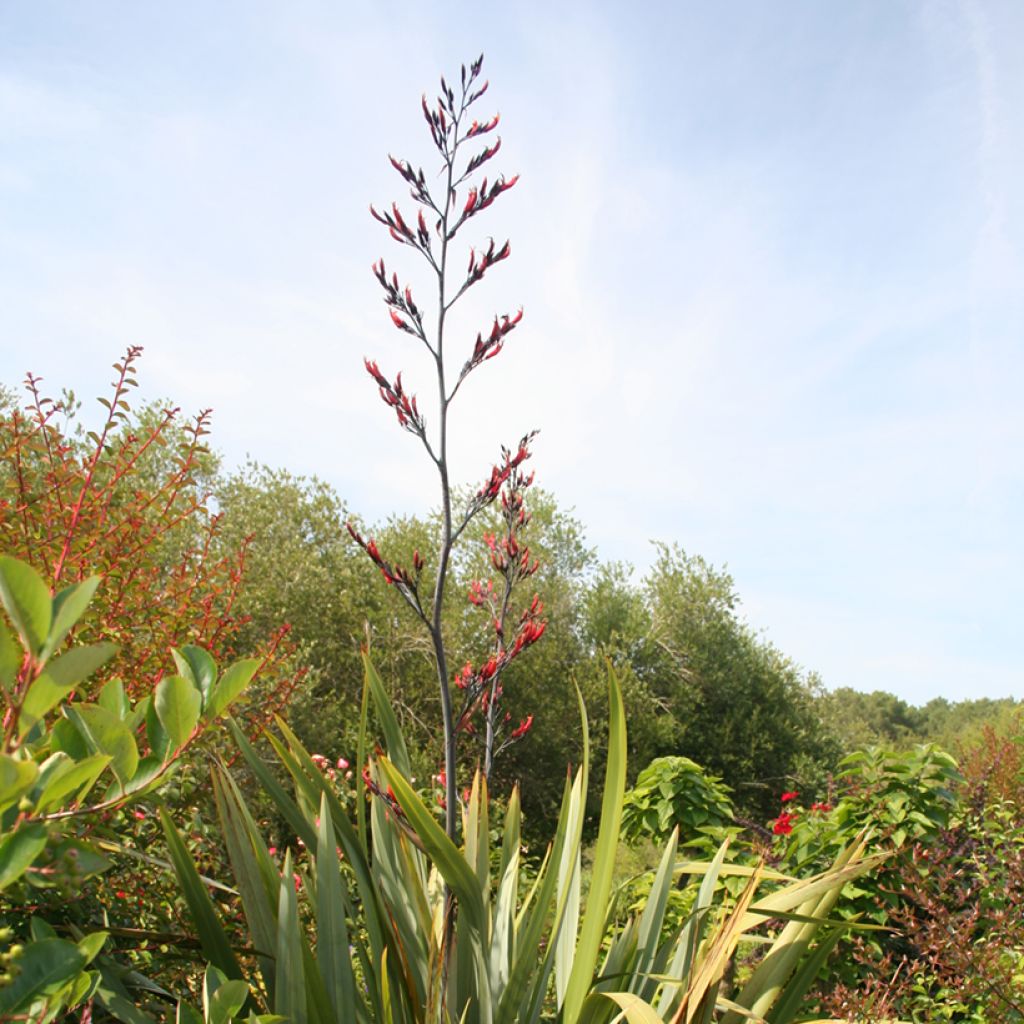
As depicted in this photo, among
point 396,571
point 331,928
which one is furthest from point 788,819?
point 331,928

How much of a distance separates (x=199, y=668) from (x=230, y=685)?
9 cm

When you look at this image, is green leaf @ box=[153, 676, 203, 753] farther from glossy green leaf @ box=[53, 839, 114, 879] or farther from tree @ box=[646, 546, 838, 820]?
tree @ box=[646, 546, 838, 820]

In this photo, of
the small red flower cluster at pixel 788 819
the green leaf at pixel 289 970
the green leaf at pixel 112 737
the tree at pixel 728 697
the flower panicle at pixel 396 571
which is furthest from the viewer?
the tree at pixel 728 697

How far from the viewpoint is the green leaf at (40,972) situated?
3.19ft

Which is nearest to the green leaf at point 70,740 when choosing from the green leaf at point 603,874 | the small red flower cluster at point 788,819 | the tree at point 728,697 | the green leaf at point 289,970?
the green leaf at point 289,970

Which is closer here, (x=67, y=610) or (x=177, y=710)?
(x=67, y=610)

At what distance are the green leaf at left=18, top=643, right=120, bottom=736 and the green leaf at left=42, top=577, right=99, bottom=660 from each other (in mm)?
20

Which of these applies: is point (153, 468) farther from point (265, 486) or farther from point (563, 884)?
point (563, 884)

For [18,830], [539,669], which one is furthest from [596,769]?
[18,830]

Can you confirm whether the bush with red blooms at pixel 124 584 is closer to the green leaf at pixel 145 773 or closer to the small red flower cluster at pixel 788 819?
the green leaf at pixel 145 773

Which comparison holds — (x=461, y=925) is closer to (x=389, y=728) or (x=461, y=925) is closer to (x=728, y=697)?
(x=389, y=728)

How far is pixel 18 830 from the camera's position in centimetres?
88

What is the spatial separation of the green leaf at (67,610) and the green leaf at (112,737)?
0.25 meters

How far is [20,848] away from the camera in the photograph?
2.87ft
